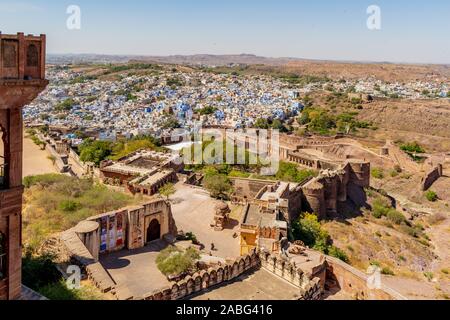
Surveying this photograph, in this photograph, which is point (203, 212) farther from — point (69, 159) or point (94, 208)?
point (69, 159)

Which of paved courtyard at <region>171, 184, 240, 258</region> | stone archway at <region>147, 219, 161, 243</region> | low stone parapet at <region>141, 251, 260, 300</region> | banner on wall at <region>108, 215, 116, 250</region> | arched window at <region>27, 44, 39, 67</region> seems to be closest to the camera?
arched window at <region>27, 44, 39, 67</region>

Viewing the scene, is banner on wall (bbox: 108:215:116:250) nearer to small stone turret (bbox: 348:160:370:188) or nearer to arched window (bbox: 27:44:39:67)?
arched window (bbox: 27:44:39:67)

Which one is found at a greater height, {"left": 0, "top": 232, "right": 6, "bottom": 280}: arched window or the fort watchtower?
the fort watchtower

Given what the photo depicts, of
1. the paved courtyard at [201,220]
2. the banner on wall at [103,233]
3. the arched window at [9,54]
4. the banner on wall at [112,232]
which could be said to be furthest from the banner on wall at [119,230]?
the arched window at [9,54]

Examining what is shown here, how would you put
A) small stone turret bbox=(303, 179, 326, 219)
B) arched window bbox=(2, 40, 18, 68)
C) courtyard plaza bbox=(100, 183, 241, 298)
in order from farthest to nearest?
small stone turret bbox=(303, 179, 326, 219) < courtyard plaza bbox=(100, 183, 241, 298) < arched window bbox=(2, 40, 18, 68)

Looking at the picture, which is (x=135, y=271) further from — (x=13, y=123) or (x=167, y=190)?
(x=167, y=190)

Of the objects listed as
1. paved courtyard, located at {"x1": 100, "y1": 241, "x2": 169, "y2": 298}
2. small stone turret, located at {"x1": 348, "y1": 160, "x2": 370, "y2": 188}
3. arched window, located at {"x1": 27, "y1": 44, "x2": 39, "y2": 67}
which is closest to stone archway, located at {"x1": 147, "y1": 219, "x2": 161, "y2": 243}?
paved courtyard, located at {"x1": 100, "y1": 241, "x2": 169, "y2": 298}

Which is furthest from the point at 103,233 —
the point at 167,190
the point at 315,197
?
the point at 315,197
